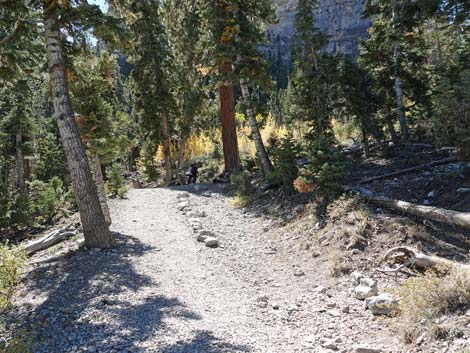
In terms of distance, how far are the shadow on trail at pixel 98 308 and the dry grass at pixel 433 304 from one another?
6.84ft

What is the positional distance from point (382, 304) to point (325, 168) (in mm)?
3722

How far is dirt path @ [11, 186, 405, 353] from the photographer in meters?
4.16

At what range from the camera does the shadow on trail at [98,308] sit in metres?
4.20

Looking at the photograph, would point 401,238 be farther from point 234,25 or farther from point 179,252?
point 234,25

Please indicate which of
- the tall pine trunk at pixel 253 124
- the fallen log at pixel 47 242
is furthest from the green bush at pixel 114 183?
the tall pine trunk at pixel 253 124

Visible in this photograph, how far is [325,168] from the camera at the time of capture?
7770mm

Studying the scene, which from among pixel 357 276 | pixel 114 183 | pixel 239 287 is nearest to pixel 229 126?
pixel 114 183

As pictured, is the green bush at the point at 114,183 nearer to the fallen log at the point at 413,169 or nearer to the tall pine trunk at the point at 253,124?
the tall pine trunk at the point at 253,124

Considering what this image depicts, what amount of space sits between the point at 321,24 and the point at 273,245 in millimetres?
141599

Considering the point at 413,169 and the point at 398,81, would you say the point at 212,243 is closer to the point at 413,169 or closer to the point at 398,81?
the point at 413,169

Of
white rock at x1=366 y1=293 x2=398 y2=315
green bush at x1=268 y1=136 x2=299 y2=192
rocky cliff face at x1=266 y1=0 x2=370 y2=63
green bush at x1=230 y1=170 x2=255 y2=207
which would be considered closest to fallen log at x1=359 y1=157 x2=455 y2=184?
green bush at x1=268 y1=136 x2=299 y2=192

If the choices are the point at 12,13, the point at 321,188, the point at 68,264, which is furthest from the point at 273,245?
the point at 12,13

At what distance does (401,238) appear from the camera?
5770 millimetres

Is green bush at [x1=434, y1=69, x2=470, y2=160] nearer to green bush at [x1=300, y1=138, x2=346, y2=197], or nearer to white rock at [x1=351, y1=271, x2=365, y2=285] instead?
green bush at [x1=300, y1=138, x2=346, y2=197]
